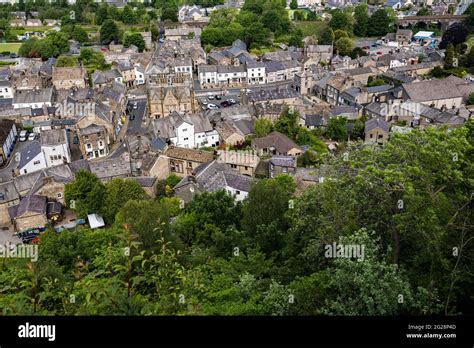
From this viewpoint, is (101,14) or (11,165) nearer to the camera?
(11,165)

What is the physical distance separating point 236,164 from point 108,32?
5855 cm

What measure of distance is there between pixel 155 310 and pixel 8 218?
27441mm

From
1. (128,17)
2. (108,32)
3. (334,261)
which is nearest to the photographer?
(334,261)

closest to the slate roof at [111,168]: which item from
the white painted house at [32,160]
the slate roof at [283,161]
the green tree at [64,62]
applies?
the white painted house at [32,160]

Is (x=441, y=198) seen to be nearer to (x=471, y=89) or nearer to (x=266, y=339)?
(x=266, y=339)

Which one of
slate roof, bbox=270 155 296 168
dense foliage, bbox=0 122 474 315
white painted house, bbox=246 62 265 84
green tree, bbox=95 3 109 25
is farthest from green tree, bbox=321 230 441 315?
green tree, bbox=95 3 109 25

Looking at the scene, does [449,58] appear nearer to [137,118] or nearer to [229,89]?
[229,89]

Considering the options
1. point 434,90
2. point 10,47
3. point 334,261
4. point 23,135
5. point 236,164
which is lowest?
point 23,135

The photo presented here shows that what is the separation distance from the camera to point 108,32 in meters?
81.7

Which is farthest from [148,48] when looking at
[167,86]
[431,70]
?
[431,70]

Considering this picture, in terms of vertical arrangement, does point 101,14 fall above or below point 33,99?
above

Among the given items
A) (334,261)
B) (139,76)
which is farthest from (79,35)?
(334,261)

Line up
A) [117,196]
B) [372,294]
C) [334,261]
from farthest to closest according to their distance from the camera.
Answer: [117,196]
[334,261]
[372,294]

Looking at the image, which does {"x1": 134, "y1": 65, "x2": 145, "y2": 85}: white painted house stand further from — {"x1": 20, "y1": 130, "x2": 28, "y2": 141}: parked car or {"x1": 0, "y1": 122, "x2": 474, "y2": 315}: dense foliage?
{"x1": 0, "y1": 122, "x2": 474, "y2": 315}: dense foliage
